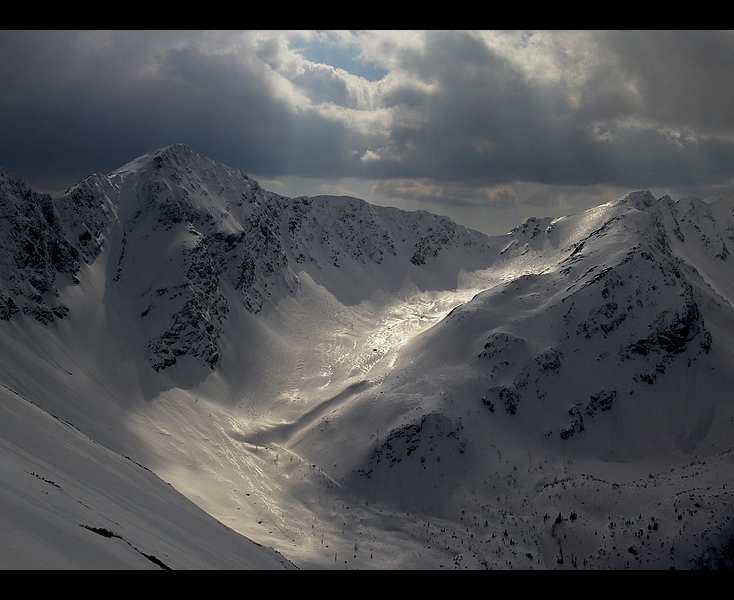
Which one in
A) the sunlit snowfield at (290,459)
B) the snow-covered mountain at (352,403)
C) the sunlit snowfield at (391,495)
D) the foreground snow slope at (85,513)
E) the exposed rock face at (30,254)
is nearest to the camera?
the foreground snow slope at (85,513)

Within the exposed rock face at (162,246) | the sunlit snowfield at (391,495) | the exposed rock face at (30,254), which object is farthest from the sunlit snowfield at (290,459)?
the exposed rock face at (30,254)

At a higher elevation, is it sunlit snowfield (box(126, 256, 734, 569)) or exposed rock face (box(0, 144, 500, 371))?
exposed rock face (box(0, 144, 500, 371))

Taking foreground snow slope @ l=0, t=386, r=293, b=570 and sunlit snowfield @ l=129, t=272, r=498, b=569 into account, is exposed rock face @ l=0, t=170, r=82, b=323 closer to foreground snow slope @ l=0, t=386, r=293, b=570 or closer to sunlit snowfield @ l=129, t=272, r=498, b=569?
sunlit snowfield @ l=129, t=272, r=498, b=569

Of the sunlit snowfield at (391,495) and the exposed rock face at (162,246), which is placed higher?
the exposed rock face at (162,246)

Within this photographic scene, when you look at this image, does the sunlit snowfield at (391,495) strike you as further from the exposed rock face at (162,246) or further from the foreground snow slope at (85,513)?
the foreground snow slope at (85,513)

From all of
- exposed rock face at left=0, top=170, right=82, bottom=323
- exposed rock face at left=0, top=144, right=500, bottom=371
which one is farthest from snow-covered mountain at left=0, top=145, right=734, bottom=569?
exposed rock face at left=0, top=144, right=500, bottom=371
